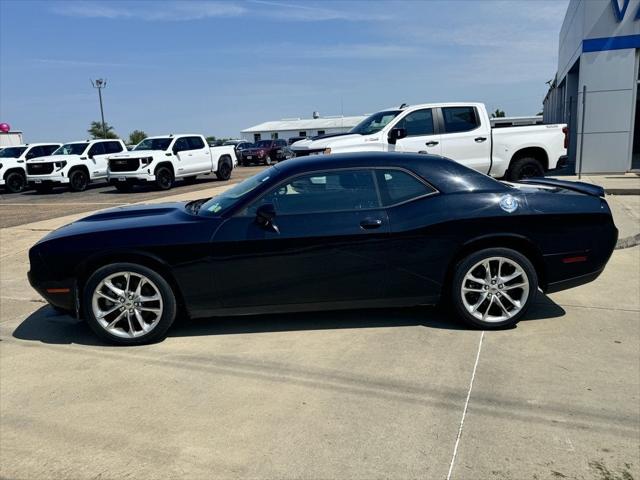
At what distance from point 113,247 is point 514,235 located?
3.26m

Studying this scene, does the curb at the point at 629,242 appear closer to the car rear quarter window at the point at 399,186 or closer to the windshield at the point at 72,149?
the car rear quarter window at the point at 399,186

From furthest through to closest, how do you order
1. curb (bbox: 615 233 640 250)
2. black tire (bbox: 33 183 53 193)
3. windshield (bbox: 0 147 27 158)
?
windshield (bbox: 0 147 27 158) < black tire (bbox: 33 183 53 193) < curb (bbox: 615 233 640 250)

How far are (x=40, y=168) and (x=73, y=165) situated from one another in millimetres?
1136

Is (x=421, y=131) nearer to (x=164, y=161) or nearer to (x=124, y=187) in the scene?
(x=164, y=161)

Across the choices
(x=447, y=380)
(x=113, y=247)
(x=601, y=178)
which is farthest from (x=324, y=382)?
(x=601, y=178)

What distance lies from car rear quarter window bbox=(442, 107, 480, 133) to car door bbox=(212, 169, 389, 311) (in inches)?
287

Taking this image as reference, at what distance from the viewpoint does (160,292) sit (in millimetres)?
4348

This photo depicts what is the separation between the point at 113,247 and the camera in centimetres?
432

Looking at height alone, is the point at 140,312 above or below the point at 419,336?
above

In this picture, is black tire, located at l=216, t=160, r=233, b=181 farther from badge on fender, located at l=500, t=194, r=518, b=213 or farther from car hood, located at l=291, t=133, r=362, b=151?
badge on fender, located at l=500, t=194, r=518, b=213

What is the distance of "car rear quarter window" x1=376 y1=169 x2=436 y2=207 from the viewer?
177 inches

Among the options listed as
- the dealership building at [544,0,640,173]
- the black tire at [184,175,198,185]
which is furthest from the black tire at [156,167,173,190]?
the dealership building at [544,0,640,173]

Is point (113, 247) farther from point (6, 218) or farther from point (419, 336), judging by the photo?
point (6, 218)

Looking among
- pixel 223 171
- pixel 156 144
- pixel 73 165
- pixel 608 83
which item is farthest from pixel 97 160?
pixel 608 83
